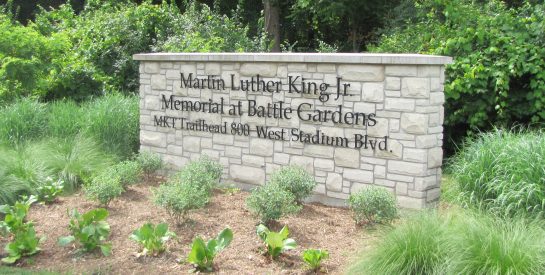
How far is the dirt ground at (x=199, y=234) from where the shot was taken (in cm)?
582

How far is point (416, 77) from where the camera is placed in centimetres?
707

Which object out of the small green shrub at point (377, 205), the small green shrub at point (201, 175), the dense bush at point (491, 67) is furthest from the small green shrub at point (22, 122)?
the dense bush at point (491, 67)

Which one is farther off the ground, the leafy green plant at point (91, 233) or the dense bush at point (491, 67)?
the dense bush at point (491, 67)

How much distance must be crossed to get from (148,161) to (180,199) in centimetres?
249

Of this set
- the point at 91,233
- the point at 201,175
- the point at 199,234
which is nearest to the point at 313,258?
the point at 199,234

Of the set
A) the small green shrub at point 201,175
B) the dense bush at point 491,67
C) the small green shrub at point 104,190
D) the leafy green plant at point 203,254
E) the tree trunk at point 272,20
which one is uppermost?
the tree trunk at point 272,20

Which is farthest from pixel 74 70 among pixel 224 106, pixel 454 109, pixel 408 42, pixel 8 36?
pixel 454 109

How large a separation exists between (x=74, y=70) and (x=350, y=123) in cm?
698

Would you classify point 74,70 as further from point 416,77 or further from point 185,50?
point 416,77

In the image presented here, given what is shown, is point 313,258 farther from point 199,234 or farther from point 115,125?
point 115,125

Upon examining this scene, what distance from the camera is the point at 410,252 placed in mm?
5105

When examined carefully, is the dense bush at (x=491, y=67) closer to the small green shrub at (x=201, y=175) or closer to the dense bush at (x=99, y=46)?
the small green shrub at (x=201, y=175)

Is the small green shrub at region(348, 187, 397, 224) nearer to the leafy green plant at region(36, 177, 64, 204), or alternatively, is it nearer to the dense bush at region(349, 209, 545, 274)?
the dense bush at region(349, 209, 545, 274)

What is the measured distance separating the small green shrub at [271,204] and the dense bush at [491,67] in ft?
11.7
